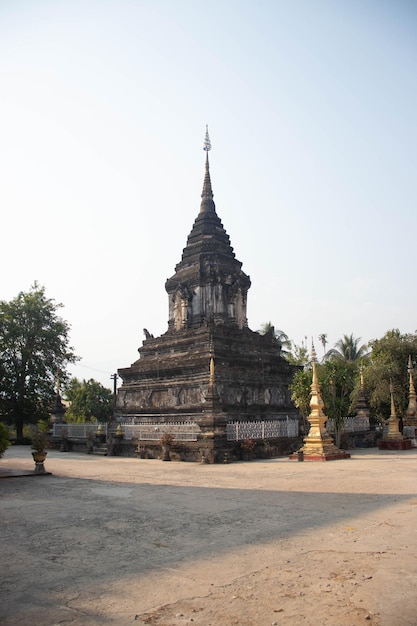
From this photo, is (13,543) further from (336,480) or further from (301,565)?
(336,480)

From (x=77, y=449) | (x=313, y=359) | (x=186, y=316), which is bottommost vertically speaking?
(x=77, y=449)

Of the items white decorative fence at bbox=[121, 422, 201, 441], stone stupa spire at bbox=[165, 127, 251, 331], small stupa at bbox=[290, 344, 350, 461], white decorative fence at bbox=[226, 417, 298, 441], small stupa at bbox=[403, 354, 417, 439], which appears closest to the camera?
small stupa at bbox=[290, 344, 350, 461]

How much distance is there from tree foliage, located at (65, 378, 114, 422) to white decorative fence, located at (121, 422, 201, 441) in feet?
68.2

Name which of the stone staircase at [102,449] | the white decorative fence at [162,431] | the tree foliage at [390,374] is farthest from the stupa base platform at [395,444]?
the stone staircase at [102,449]

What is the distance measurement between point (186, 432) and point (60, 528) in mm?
12186

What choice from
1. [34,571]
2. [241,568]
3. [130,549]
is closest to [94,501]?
[130,549]

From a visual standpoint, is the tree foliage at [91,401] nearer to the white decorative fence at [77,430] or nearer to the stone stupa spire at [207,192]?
the white decorative fence at [77,430]

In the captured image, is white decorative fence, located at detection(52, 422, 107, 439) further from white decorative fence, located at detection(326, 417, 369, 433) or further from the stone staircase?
white decorative fence, located at detection(326, 417, 369, 433)

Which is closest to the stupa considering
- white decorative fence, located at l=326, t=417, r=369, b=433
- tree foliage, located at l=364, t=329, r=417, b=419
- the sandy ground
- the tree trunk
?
white decorative fence, located at l=326, t=417, r=369, b=433

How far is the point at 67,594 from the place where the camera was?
15.3 ft

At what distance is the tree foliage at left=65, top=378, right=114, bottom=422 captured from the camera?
1687 inches

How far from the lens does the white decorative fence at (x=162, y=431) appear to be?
19384 mm

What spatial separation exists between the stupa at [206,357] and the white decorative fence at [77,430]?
2.13 meters

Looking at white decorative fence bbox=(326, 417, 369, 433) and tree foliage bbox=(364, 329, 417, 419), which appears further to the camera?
tree foliage bbox=(364, 329, 417, 419)
